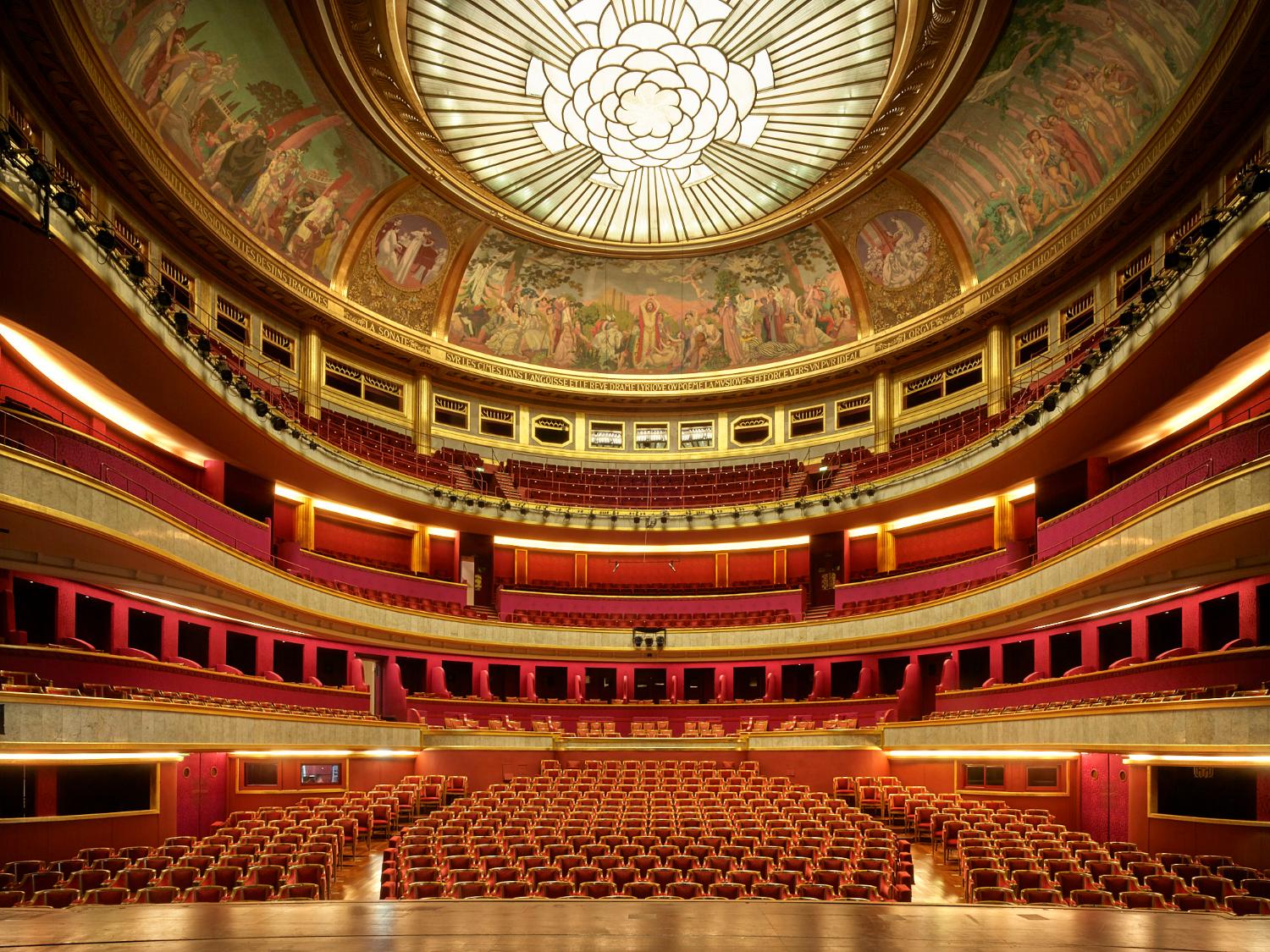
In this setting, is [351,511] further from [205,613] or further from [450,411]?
[205,613]

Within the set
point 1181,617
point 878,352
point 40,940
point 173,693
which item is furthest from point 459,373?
point 40,940

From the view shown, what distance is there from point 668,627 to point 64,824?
595 inches

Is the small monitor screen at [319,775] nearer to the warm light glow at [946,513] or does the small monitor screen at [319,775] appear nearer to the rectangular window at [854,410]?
the warm light glow at [946,513]

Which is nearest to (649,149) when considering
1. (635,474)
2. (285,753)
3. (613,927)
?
(635,474)

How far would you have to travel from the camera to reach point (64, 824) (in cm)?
1189

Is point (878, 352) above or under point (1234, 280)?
above

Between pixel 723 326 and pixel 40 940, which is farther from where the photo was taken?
pixel 723 326

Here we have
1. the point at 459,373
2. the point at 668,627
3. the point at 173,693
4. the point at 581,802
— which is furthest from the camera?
the point at 459,373

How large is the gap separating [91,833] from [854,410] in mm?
20453

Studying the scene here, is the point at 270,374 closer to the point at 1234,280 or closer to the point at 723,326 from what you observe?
the point at 723,326

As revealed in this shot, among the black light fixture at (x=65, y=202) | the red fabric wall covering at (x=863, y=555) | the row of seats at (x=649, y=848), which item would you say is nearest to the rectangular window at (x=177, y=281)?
the black light fixture at (x=65, y=202)

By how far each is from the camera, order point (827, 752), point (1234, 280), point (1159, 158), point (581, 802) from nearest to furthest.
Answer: point (1234, 280) → point (581, 802) → point (1159, 158) → point (827, 752)

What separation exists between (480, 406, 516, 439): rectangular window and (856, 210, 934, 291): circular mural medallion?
10.9 meters

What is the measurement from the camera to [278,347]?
22.5 m
